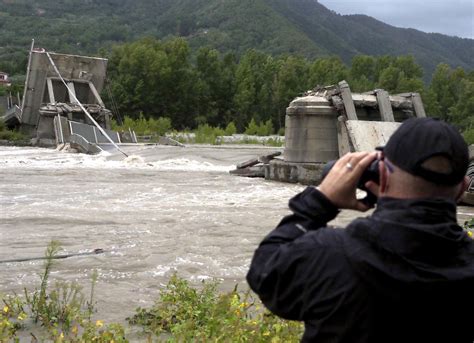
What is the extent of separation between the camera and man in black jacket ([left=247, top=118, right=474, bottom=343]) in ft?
4.91

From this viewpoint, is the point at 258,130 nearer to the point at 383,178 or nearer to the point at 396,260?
the point at 383,178

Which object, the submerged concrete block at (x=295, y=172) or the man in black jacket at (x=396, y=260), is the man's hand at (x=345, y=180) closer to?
the man in black jacket at (x=396, y=260)

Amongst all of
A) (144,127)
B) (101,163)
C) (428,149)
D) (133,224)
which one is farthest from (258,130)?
(428,149)

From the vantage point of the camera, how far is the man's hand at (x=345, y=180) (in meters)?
1.64

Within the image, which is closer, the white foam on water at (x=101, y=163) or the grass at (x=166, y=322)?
the grass at (x=166, y=322)

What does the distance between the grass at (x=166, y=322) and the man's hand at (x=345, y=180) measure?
1.51 m

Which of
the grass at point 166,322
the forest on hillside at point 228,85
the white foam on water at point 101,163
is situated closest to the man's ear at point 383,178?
the grass at point 166,322

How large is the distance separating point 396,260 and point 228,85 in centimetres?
6706

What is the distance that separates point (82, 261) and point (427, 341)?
5256mm

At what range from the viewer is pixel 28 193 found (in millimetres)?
12617

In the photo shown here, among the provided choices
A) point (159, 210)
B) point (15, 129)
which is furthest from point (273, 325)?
point (15, 129)

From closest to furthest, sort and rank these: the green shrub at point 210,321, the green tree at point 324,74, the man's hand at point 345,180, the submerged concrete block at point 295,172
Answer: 1. the man's hand at point 345,180
2. the green shrub at point 210,321
3. the submerged concrete block at point 295,172
4. the green tree at point 324,74

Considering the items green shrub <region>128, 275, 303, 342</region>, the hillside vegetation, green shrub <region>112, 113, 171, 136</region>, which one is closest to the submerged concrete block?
green shrub <region>128, 275, 303, 342</region>

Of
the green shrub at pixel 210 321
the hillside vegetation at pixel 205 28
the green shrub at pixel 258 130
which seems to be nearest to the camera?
the green shrub at pixel 210 321
